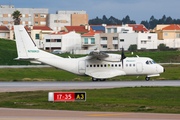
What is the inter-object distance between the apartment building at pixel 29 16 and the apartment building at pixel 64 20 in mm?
6157

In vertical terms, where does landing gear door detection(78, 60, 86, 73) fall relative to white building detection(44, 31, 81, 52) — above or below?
below

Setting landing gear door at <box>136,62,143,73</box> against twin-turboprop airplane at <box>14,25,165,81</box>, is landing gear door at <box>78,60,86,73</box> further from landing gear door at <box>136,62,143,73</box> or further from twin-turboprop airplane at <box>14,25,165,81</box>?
landing gear door at <box>136,62,143,73</box>

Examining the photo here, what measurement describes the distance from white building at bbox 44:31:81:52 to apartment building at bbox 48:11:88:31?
60.4m

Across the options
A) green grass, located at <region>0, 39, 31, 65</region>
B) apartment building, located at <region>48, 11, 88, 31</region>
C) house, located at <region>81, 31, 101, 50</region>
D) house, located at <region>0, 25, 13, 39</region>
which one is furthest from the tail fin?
apartment building, located at <region>48, 11, 88, 31</region>

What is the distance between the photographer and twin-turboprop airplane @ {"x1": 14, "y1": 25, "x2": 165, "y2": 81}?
36406mm

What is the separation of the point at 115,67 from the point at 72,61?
521cm

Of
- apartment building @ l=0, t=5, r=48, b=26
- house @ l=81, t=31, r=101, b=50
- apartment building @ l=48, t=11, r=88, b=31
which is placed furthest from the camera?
apartment building @ l=0, t=5, r=48, b=26

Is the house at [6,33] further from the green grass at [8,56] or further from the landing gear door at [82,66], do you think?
the landing gear door at [82,66]

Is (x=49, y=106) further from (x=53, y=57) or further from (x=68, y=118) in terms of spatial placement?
(x=53, y=57)

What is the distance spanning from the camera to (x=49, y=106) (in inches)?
828

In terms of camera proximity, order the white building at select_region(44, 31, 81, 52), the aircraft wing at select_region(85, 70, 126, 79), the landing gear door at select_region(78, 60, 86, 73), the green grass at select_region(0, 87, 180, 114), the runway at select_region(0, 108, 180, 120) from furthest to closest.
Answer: the white building at select_region(44, 31, 81, 52) < the landing gear door at select_region(78, 60, 86, 73) < the aircraft wing at select_region(85, 70, 126, 79) < the green grass at select_region(0, 87, 180, 114) < the runway at select_region(0, 108, 180, 120)

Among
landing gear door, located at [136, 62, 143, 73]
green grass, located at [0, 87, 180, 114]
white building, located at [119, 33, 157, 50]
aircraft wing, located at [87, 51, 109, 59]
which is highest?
white building, located at [119, 33, 157, 50]

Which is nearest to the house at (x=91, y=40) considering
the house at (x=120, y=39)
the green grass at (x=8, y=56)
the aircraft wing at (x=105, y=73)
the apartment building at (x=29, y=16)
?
the house at (x=120, y=39)

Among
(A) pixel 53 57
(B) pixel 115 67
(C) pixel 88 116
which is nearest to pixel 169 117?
(C) pixel 88 116
